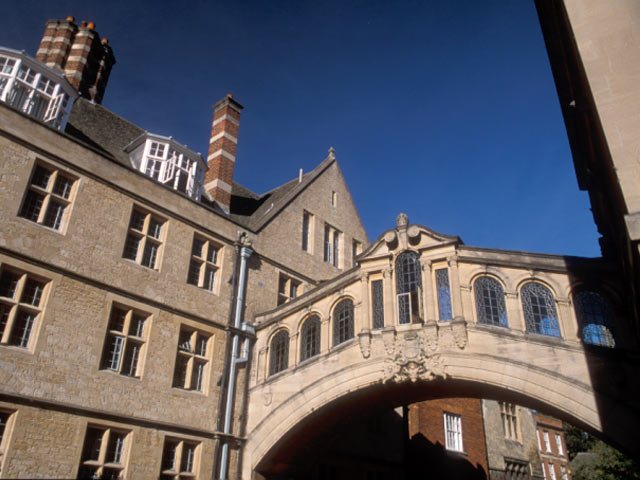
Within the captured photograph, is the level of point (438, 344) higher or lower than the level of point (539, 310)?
lower

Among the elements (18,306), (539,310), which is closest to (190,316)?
(18,306)

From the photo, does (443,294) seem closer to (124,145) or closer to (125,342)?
(125,342)

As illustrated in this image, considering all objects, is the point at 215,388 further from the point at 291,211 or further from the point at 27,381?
the point at 291,211

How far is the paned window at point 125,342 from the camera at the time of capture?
1386cm

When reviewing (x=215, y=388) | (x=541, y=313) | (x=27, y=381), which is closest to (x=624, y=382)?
(x=541, y=313)

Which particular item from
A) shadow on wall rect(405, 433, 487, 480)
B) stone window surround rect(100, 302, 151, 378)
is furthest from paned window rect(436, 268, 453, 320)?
shadow on wall rect(405, 433, 487, 480)

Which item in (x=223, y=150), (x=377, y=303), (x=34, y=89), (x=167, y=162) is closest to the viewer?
(x=377, y=303)

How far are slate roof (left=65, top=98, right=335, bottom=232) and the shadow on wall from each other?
13137mm

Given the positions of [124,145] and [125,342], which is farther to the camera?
[124,145]

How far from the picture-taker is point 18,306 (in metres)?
12.3

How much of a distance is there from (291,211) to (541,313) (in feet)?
38.3

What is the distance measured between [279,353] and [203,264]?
13.1 ft

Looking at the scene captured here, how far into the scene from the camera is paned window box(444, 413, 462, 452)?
26283mm

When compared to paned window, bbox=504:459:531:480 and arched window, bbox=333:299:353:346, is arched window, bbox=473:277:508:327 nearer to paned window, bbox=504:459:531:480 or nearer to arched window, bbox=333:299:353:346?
arched window, bbox=333:299:353:346
